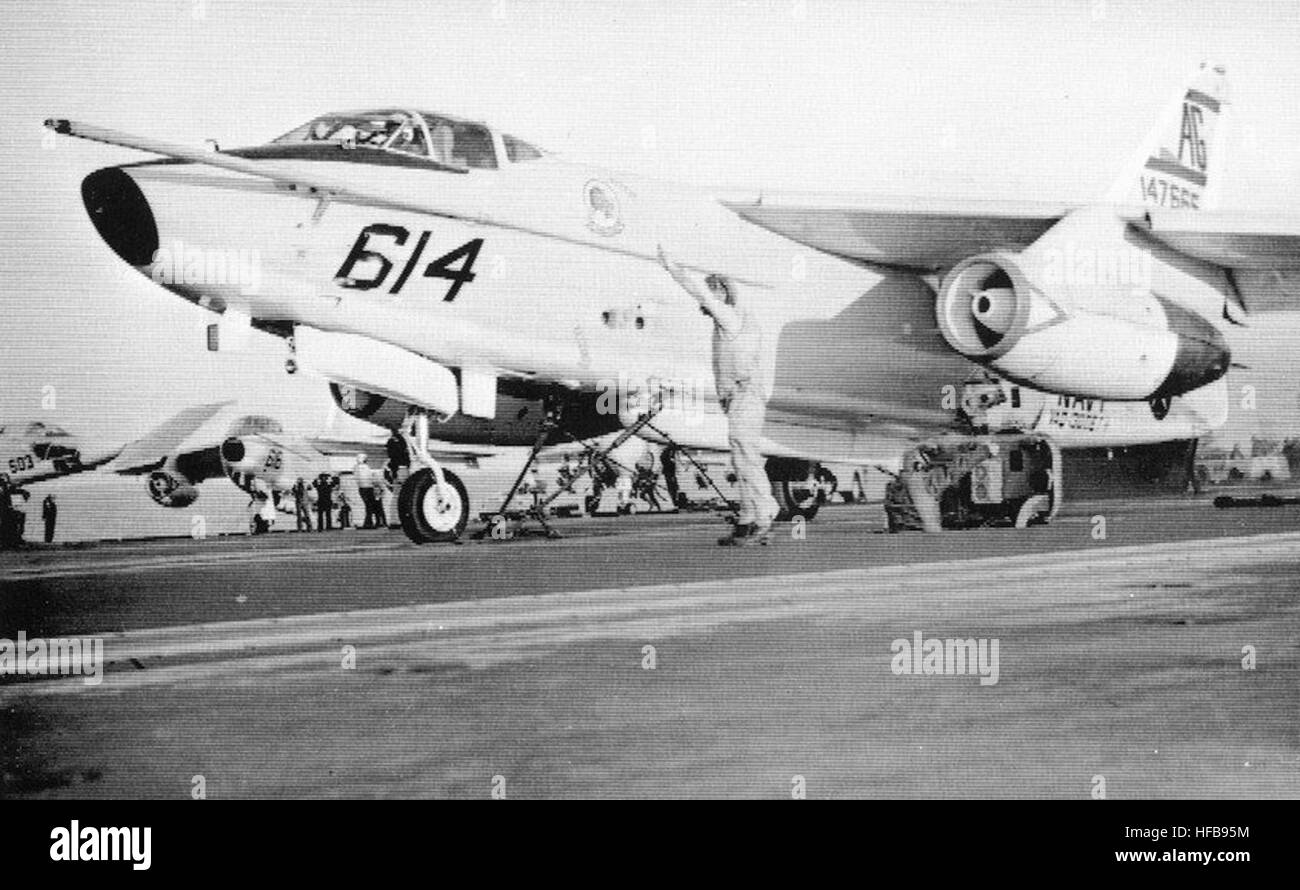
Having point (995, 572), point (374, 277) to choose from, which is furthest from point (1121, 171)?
point (374, 277)

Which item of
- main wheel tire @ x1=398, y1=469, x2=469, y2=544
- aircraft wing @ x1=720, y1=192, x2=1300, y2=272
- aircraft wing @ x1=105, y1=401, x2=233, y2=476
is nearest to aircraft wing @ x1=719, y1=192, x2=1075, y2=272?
aircraft wing @ x1=720, y1=192, x2=1300, y2=272

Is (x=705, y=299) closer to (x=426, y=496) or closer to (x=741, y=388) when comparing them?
(x=741, y=388)

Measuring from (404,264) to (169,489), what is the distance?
1.90 meters

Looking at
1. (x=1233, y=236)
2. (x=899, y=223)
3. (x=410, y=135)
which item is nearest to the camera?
(x=410, y=135)

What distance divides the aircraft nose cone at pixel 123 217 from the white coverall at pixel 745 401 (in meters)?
3.02

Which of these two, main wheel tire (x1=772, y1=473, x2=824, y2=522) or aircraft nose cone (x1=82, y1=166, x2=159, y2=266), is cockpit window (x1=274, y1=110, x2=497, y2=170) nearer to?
aircraft nose cone (x1=82, y1=166, x2=159, y2=266)

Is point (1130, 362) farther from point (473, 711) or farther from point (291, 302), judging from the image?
point (473, 711)

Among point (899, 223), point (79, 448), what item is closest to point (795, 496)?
point (899, 223)

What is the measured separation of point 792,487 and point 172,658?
5.25 metres

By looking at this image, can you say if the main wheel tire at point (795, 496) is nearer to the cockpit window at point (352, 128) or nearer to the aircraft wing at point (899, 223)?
the aircraft wing at point (899, 223)

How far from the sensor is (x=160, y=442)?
18.4 ft

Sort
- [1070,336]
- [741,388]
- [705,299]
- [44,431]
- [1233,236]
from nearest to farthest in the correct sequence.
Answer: [44,431], [1070,336], [705,299], [741,388], [1233,236]

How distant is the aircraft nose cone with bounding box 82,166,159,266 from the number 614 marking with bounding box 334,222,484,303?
2.88ft

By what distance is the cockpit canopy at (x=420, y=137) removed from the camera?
19.2 feet
